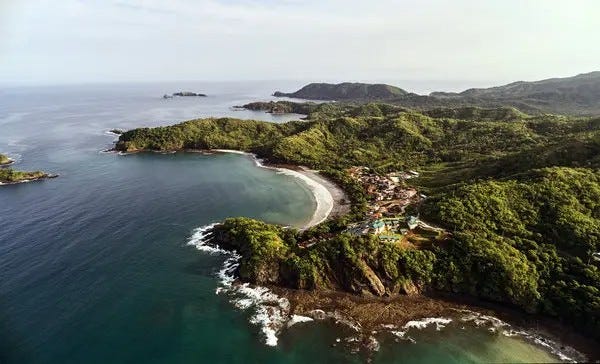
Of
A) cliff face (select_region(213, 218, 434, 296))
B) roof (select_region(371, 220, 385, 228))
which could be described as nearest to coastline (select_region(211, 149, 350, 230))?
roof (select_region(371, 220, 385, 228))

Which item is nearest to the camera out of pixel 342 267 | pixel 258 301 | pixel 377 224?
pixel 258 301

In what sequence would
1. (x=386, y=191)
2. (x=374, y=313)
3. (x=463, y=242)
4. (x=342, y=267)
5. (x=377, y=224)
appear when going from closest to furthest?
(x=374, y=313)
(x=342, y=267)
(x=463, y=242)
(x=377, y=224)
(x=386, y=191)

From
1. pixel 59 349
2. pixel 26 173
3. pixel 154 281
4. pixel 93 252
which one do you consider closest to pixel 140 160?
pixel 26 173

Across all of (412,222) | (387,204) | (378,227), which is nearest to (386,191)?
(387,204)

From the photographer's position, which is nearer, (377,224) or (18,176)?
(377,224)

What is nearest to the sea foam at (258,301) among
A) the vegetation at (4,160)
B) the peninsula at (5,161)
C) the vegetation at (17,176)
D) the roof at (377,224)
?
the roof at (377,224)

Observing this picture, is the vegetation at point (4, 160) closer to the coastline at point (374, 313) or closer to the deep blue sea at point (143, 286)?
the deep blue sea at point (143, 286)

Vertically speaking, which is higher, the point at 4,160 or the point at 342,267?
the point at 342,267

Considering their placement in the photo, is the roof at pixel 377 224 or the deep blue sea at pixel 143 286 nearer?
the deep blue sea at pixel 143 286

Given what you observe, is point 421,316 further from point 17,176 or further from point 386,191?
point 17,176
